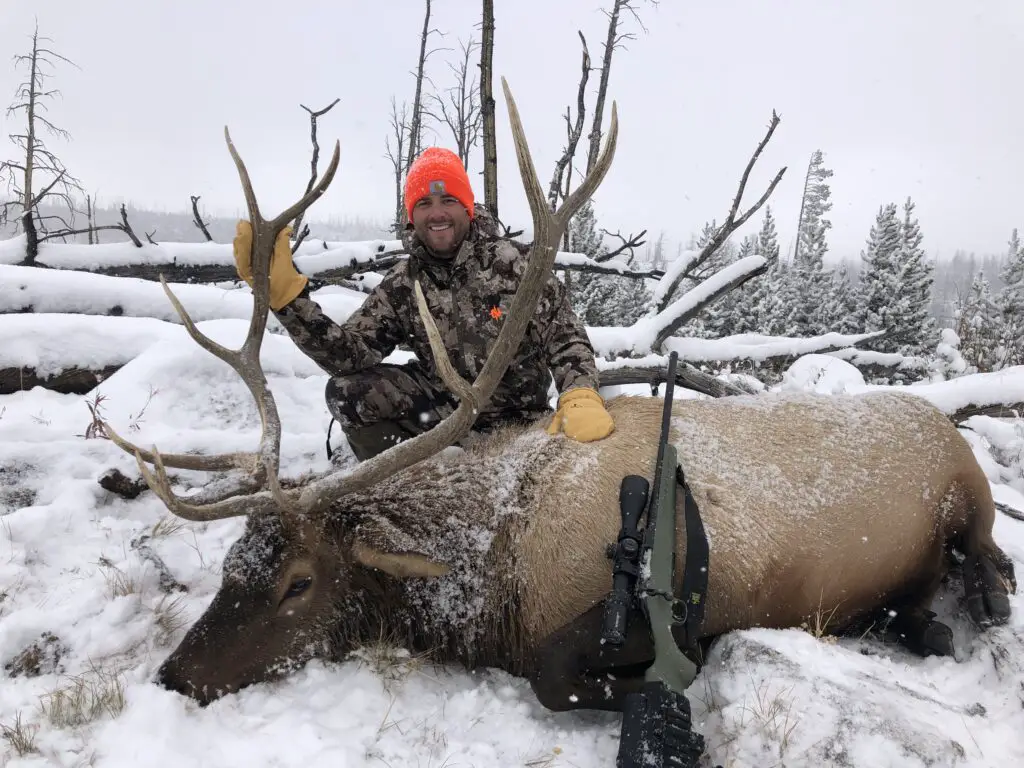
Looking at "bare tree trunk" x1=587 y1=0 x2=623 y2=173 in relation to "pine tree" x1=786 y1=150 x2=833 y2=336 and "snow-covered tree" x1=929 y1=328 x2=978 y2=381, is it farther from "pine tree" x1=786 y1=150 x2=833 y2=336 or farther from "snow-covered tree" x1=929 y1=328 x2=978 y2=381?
"pine tree" x1=786 y1=150 x2=833 y2=336

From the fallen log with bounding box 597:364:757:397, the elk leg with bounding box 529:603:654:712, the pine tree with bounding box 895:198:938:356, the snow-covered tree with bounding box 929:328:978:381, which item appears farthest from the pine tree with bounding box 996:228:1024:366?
the elk leg with bounding box 529:603:654:712

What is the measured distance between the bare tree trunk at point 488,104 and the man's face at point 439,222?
281 centimetres

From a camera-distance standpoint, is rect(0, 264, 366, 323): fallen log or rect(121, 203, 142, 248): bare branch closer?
rect(0, 264, 366, 323): fallen log

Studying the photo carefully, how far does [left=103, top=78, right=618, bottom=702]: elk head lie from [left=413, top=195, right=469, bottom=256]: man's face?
3.43ft

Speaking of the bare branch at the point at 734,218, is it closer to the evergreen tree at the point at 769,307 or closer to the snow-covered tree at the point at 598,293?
the snow-covered tree at the point at 598,293

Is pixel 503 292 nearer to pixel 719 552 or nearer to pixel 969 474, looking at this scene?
pixel 719 552

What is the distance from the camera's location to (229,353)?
2729mm

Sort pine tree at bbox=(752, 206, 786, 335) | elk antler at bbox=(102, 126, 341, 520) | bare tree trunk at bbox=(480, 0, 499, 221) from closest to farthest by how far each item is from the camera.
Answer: elk antler at bbox=(102, 126, 341, 520)
bare tree trunk at bbox=(480, 0, 499, 221)
pine tree at bbox=(752, 206, 786, 335)

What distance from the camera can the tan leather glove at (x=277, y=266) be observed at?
111 inches

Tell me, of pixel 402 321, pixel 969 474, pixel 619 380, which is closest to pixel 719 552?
pixel 969 474

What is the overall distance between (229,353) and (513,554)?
159 centimetres

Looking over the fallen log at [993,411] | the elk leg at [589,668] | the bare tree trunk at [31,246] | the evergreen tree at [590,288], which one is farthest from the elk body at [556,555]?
the evergreen tree at [590,288]

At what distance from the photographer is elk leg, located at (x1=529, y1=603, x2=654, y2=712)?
7.19ft

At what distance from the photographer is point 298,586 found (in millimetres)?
2574
